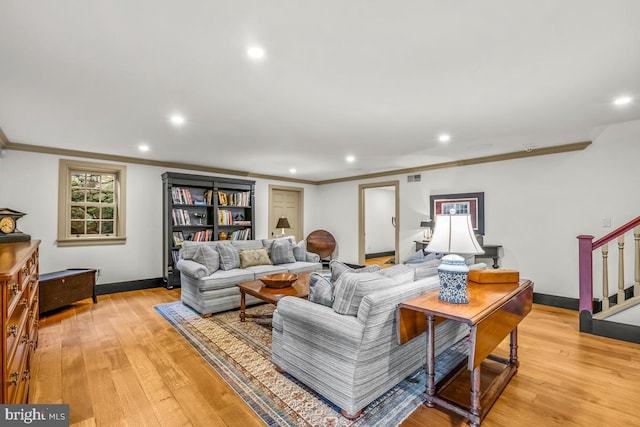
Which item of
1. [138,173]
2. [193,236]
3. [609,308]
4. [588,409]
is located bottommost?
[588,409]

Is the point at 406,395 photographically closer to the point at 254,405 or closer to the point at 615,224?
the point at 254,405

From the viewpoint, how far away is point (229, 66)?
201 centimetres

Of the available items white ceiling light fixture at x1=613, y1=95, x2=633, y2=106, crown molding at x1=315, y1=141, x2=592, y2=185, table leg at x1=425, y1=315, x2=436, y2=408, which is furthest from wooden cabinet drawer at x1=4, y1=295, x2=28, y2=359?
crown molding at x1=315, y1=141, x2=592, y2=185

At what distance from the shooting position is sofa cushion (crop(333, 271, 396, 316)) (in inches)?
74.0

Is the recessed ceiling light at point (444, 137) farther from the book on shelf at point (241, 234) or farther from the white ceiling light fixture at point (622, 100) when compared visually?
the book on shelf at point (241, 234)

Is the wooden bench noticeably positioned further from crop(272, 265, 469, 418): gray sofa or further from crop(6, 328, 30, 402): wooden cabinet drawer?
crop(272, 265, 469, 418): gray sofa

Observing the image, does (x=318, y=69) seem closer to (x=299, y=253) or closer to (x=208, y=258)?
(x=208, y=258)

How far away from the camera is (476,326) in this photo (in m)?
1.60

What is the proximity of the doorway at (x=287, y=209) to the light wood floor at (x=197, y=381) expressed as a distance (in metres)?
3.86

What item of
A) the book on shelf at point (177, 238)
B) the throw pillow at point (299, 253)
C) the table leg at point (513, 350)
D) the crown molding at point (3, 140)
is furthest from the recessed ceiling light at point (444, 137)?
the crown molding at point (3, 140)

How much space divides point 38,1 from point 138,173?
3.99m

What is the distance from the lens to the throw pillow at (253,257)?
4.35 metres

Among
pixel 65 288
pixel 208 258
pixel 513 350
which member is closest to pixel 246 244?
pixel 208 258

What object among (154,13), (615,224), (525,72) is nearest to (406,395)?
(525,72)
